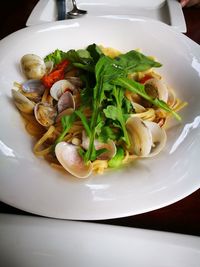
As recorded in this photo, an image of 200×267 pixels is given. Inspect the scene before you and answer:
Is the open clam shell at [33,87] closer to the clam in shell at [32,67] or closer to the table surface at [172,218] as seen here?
the clam in shell at [32,67]

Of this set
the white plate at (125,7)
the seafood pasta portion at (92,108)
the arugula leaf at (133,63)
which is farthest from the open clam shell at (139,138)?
the white plate at (125,7)

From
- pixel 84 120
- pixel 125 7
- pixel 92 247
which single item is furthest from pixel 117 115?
pixel 125 7

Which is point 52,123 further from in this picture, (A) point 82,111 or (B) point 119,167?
(B) point 119,167

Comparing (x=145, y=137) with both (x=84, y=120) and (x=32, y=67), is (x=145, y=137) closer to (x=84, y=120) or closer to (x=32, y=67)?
(x=84, y=120)

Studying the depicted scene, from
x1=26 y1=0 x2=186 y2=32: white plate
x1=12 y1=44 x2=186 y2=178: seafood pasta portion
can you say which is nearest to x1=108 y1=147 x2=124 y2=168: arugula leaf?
x1=12 y1=44 x2=186 y2=178: seafood pasta portion

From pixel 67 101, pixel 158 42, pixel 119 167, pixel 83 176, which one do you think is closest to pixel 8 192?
pixel 83 176
